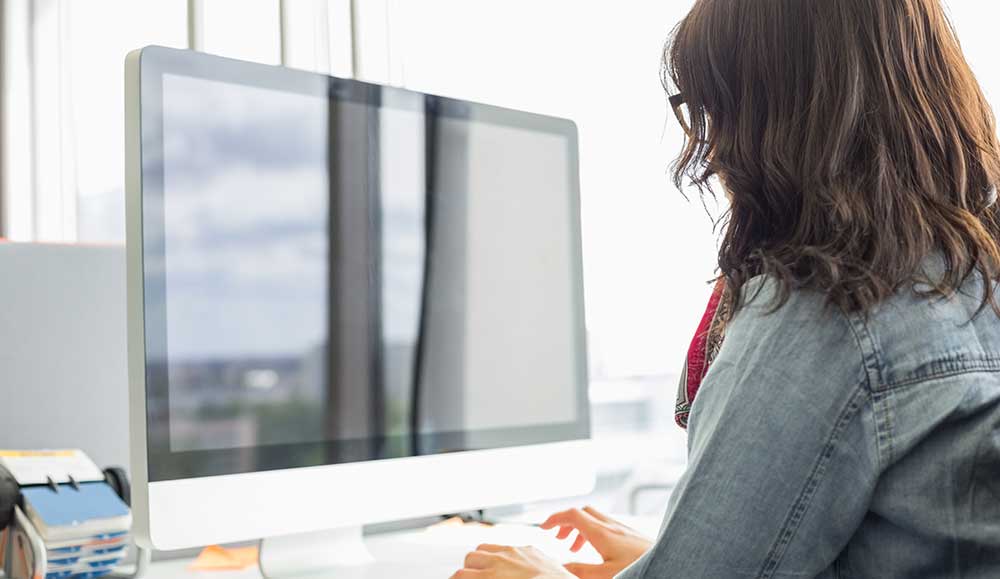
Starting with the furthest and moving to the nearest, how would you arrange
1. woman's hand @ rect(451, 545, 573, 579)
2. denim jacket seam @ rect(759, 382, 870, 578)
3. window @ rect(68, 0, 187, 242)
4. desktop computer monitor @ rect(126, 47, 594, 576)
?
window @ rect(68, 0, 187, 242), desktop computer monitor @ rect(126, 47, 594, 576), woman's hand @ rect(451, 545, 573, 579), denim jacket seam @ rect(759, 382, 870, 578)

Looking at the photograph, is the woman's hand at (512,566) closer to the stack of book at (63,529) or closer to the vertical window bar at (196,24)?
the stack of book at (63,529)

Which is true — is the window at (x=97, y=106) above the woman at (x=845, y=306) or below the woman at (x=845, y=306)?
above

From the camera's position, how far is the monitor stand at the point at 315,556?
41.0 inches

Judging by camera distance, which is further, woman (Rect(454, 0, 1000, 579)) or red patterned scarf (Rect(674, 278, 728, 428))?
red patterned scarf (Rect(674, 278, 728, 428))

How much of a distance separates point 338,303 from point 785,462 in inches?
23.8

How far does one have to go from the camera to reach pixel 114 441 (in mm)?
1264

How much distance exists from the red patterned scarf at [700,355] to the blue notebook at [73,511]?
618 mm

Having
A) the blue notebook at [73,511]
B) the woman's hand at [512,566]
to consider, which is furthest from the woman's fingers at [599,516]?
the blue notebook at [73,511]

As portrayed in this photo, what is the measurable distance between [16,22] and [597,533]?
2.76 meters

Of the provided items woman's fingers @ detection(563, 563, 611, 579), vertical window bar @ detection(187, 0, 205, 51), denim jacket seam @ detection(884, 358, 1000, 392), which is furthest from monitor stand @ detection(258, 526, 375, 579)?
vertical window bar @ detection(187, 0, 205, 51)

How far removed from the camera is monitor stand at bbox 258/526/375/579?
1.04m

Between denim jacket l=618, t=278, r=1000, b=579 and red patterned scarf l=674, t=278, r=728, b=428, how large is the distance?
184mm

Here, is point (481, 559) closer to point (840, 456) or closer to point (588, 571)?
point (588, 571)

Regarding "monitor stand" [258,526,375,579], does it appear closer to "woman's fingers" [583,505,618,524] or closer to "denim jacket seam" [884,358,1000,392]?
"woman's fingers" [583,505,618,524]
